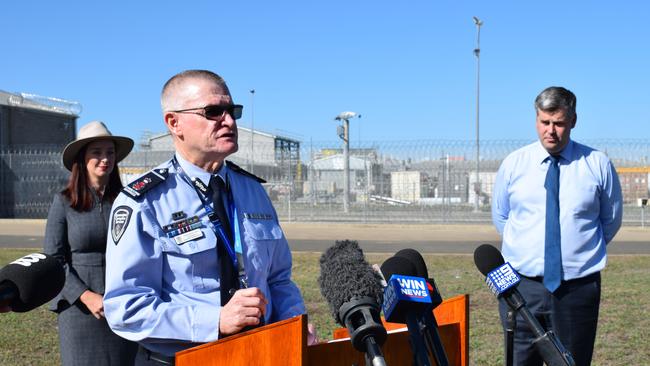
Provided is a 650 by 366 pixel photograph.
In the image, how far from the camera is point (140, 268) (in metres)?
2.41

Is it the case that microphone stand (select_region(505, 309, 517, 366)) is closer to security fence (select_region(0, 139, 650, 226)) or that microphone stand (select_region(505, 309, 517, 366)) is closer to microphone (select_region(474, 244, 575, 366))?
microphone (select_region(474, 244, 575, 366))

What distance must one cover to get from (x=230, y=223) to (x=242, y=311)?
0.45m

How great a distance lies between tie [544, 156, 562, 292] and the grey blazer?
2.42m

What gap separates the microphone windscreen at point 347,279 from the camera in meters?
1.94

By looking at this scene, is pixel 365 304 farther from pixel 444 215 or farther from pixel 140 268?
pixel 444 215

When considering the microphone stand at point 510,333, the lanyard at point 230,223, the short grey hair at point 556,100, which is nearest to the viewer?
the lanyard at point 230,223

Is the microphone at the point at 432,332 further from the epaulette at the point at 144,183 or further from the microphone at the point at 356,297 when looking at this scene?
the epaulette at the point at 144,183

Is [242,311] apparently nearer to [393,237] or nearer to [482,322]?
[482,322]

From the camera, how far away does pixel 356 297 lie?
1912 mm

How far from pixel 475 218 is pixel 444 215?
88cm

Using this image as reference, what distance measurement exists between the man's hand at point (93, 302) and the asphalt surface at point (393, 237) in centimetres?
1016

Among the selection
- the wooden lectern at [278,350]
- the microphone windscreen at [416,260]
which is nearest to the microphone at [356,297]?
the wooden lectern at [278,350]

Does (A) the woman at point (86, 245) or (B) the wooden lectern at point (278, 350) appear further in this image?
(A) the woman at point (86, 245)

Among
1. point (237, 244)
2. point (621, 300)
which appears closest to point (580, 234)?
point (237, 244)
